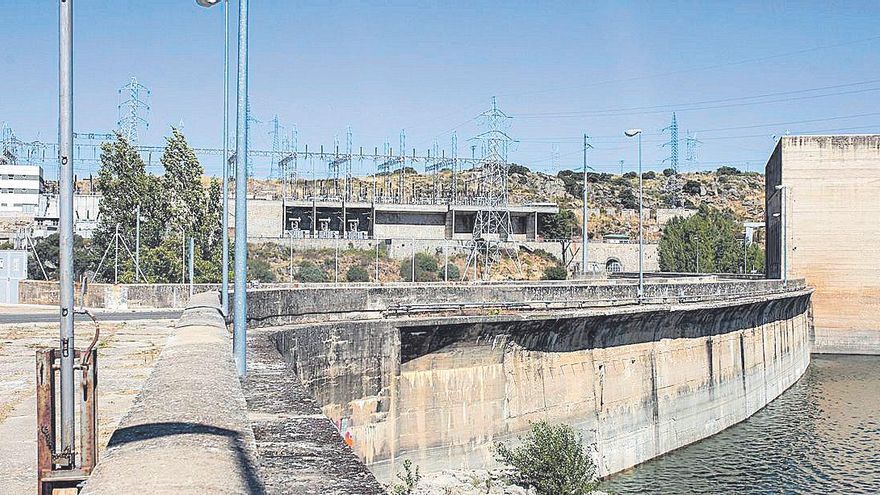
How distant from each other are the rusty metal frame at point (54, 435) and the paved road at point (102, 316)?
20602 millimetres

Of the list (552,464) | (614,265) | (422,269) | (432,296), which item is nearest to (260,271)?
(422,269)

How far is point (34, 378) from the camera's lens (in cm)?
1414

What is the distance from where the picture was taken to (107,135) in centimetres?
9306

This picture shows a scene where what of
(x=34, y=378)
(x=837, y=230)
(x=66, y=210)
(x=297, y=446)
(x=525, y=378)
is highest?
(x=837, y=230)

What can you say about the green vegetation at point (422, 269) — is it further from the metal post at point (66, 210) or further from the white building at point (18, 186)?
the metal post at point (66, 210)

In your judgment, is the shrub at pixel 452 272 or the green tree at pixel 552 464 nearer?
the green tree at pixel 552 464

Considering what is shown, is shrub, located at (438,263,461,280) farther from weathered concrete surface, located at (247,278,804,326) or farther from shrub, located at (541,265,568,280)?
weathered concrete surface, located at (247,278,804,326)

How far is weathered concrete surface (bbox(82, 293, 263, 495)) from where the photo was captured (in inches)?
163

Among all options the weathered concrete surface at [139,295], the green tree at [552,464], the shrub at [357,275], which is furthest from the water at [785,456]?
the shrub at [357,275]

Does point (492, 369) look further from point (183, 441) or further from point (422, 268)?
point (422, 268)

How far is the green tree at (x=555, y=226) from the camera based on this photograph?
93500 millimetres

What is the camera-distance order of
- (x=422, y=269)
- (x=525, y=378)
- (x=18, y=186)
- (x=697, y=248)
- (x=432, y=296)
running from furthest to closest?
(x=18, y=186), (x=697, y=248), (x=422, y=269), (x=432, y=296), (x=525, y=378)

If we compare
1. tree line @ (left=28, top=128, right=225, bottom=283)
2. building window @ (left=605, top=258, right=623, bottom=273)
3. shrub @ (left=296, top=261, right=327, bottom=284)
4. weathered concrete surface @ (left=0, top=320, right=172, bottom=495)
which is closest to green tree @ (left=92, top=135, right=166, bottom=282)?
tree line @ (left=28, top=128, right=225, bottom=283)

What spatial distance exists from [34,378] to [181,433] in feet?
33.7
